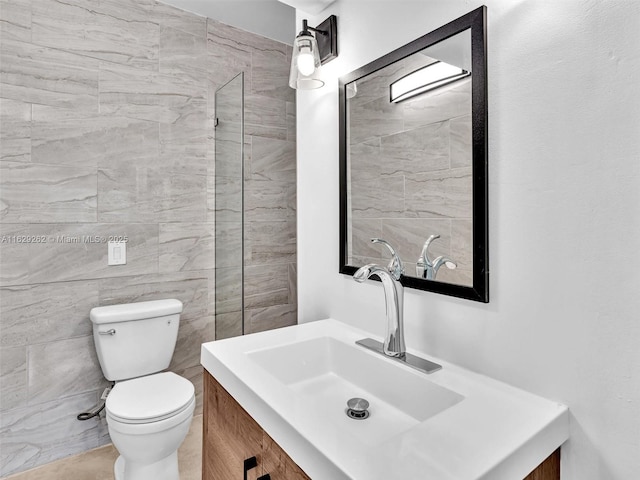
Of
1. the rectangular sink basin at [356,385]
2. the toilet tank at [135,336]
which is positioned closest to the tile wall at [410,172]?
the rectangular sink basin at [356,385]

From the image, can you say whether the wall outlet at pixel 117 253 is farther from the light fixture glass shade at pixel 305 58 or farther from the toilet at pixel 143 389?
the light fixture glass shade at pixel 305 58

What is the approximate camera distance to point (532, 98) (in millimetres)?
824

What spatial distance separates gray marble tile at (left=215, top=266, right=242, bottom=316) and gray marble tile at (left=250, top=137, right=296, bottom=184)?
656 mm

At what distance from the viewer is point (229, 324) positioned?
2223 mm

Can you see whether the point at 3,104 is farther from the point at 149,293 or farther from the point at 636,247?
the point at 636,247

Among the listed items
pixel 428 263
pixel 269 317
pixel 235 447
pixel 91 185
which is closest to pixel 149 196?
pixel 91 185

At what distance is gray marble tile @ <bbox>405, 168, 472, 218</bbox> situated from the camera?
3.15 ft

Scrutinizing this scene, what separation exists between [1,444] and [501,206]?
7.57 feet

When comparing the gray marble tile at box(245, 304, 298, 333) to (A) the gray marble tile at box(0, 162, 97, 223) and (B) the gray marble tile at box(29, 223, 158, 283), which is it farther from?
(A) the gray marble tile at box(0, 162, 97, 223)

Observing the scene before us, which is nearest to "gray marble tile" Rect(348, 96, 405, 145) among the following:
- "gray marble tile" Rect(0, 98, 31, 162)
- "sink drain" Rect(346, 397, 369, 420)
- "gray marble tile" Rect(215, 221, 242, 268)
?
"sink drain" Rect(346, 397, 369, 420)

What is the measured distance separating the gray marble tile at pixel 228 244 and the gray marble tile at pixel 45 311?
0.65 meters

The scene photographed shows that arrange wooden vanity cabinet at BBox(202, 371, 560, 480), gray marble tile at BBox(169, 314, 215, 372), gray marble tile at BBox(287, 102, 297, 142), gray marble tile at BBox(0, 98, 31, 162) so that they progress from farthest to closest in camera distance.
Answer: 1. gray marble tile at BBox(287, 102, 297, 142)
2. gray marble tile at BBox(169, 314, 215, 372)
3. gray marble tile at BBox(0, 98, 31, 162)
4. wooden vanity cabinet at BBox(202, 371, 560, 480)

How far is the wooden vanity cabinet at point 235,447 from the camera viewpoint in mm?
797

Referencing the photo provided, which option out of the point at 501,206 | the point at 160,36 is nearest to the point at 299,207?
the point at 501,206
